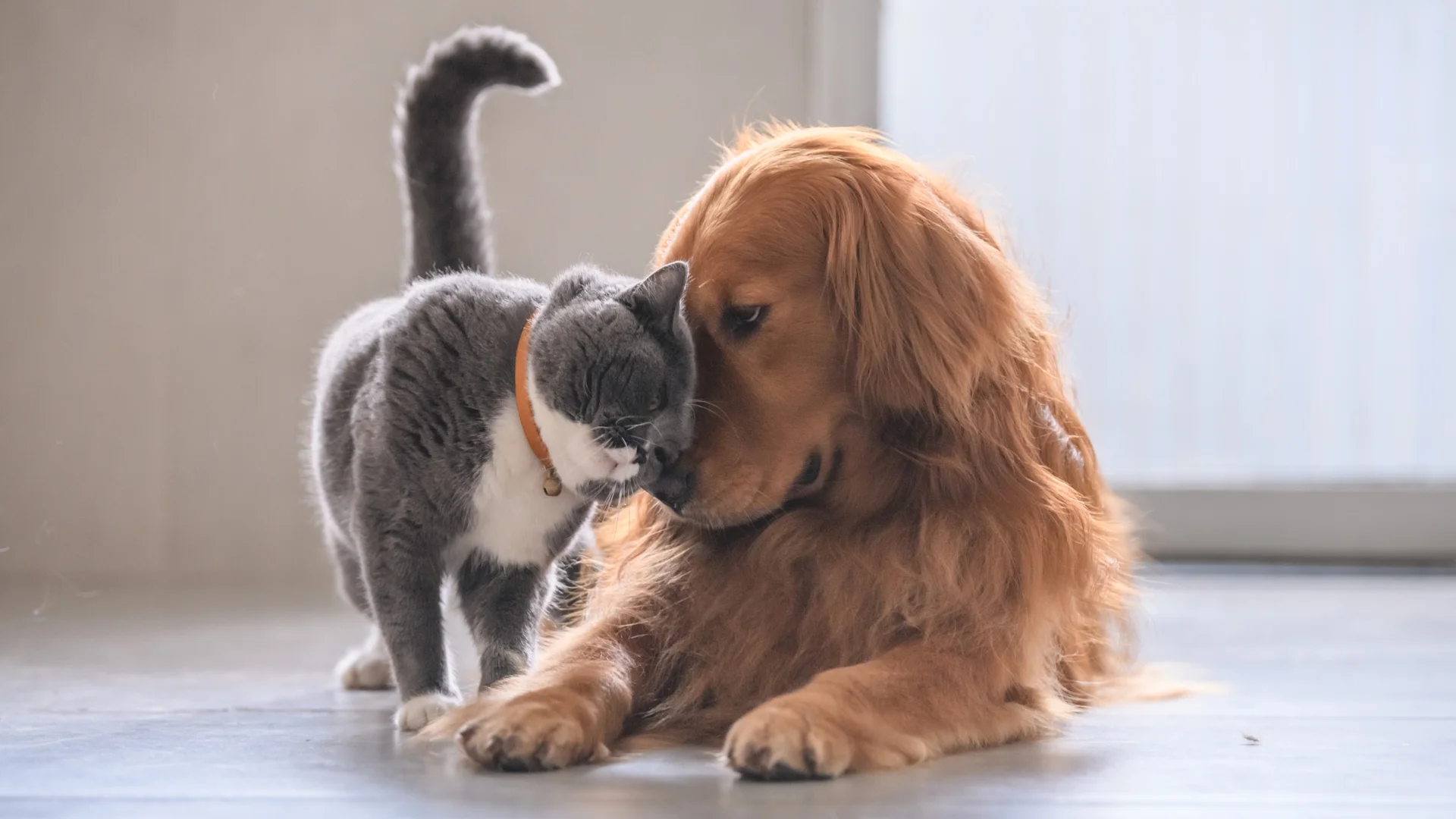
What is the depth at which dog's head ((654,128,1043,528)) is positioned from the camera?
124 cm

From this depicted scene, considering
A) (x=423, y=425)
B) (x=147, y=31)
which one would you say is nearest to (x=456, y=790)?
(x=423, y=425)

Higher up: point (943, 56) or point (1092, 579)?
point (943, 56)

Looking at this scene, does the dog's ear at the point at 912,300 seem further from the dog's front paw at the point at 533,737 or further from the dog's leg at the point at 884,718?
the dog's front paw at the point at 533,737

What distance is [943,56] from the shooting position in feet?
9.87

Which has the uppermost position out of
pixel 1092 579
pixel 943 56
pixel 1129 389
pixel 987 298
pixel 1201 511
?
pixel 943 56

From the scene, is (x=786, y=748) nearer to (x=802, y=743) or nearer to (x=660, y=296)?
(x=802, y=743)

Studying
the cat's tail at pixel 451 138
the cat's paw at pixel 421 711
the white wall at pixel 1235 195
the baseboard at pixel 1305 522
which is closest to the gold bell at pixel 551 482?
the cat's paw at pixel 421 711

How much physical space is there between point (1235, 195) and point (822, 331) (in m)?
2.12

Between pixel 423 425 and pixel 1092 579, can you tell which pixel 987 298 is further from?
pixel 423 425

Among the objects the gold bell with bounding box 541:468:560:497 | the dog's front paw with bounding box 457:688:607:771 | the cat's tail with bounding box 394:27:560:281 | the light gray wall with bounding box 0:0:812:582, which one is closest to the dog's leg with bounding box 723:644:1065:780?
the dog's front paw with bounding box 457:688:607:771

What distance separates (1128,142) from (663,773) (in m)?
2.39

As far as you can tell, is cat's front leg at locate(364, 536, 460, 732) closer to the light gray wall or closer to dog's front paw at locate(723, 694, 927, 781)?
dog's front paw at locate(723, 694, 927, 781)

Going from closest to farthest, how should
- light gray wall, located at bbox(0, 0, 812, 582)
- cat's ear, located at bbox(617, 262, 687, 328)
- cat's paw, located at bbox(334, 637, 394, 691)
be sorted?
1. cat's ear, located at bbox(617, 262, 687, 328)
2. cat's paw, located at bbox(334, 637, 394, 691)
3. light gray wall, located at bbox(0, 0, 812, 582)

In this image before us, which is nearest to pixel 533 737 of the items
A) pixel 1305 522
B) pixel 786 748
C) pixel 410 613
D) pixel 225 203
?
pixel 786 748
